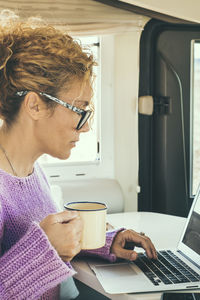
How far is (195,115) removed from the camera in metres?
2.57

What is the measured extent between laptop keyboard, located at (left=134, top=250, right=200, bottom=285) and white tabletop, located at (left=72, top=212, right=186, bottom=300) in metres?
0.10

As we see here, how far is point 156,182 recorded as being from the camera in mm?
2641

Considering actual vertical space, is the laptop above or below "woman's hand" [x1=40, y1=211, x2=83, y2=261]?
below

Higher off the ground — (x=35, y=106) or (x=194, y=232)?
(x=35, y=106)

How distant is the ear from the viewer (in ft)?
3.70

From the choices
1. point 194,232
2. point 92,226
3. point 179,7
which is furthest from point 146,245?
point 179,7

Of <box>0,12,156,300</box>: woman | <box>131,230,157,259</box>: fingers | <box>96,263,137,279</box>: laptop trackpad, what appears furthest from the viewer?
<box>131,230,157,259</box>: fingers

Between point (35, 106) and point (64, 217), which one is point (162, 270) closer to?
point (64, 217)

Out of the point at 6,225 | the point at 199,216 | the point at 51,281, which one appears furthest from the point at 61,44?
the point at 199,216

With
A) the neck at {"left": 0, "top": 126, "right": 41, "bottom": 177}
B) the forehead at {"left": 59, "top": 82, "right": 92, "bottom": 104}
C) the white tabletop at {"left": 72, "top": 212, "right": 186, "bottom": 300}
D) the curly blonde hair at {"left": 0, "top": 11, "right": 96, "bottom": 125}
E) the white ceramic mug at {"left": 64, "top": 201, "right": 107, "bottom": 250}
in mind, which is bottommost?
the white tabletop at {"left": 72, "top": 212, "right": 186, "bottom": 300}

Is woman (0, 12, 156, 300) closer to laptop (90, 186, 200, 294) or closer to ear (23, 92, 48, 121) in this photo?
ear (23, 92, 48, 121)

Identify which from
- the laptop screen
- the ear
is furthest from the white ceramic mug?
the laptop screen

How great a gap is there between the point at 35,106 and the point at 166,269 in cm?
57

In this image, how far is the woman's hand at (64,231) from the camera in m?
1.03
